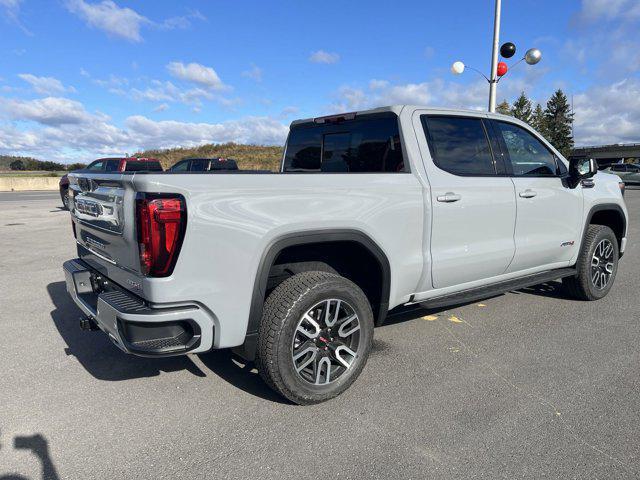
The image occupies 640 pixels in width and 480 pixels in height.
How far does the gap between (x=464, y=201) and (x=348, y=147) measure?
1.10 meters

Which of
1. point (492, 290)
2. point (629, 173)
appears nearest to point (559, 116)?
point (629, 173)

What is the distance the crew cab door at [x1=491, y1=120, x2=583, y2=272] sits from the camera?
4.18 m

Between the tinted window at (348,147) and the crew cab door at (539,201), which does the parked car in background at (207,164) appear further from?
the crew cab door at (539,201)

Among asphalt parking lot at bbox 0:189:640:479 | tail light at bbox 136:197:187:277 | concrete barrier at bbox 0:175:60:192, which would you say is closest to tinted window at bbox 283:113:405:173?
asphalt parking lot at bbox 0:189:640:479

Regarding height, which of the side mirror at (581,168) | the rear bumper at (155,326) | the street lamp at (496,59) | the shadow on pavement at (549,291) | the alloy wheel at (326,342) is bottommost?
the shadow on pavement at (549,291)

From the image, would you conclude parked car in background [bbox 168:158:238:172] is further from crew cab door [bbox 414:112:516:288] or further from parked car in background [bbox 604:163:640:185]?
parked car in background [bbox 604:163:640:185]

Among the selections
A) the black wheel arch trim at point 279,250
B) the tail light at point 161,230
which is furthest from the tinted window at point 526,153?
the tail light at point 161,230

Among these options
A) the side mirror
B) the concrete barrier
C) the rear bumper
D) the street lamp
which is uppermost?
the street lamp

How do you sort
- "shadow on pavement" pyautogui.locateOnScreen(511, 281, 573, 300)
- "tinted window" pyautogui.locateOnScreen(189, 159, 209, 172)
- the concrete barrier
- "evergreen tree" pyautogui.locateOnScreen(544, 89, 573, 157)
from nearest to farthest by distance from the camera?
1. "shadow on pavement" pyautogui.locateOnScreen(511, 281, 573, 300)
2. "tinted window" pyautogui.locateOnScreen(189, 159, 209, 172)
3. the concrete barrier
4. "evergreen tree" pyautogui.locateOnScreen(544, 89, 573, 157)

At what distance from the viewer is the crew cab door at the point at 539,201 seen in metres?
4.18

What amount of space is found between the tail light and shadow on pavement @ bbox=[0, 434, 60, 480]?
110 cm

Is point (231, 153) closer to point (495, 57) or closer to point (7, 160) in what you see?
point (7, 160)

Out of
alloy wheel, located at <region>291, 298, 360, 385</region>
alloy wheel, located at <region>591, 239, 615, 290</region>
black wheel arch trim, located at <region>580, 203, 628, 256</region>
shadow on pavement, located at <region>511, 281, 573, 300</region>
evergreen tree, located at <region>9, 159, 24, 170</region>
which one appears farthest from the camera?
evergreen tree, located at <region>9, 159, 24, 170</region>

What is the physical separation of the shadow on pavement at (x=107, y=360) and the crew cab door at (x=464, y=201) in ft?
6.83
